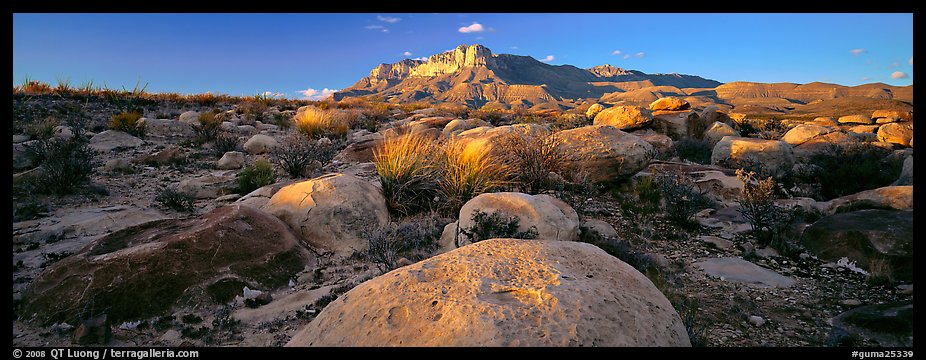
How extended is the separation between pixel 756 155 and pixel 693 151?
2.26 metres

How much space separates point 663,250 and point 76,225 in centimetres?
675

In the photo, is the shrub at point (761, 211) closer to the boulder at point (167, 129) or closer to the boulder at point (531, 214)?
the boulder at point (531, 214)

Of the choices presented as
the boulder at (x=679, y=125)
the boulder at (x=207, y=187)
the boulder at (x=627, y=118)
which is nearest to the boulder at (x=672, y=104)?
the boulder at (x=679, y=125)

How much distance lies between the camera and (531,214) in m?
4.48

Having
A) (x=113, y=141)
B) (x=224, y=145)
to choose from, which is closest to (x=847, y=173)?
(x=224, y=145)

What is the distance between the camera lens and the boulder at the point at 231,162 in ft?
27.7

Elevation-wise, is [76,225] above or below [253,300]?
above

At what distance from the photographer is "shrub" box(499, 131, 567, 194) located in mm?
6473

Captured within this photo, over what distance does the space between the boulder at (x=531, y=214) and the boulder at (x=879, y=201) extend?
4.12 metres
